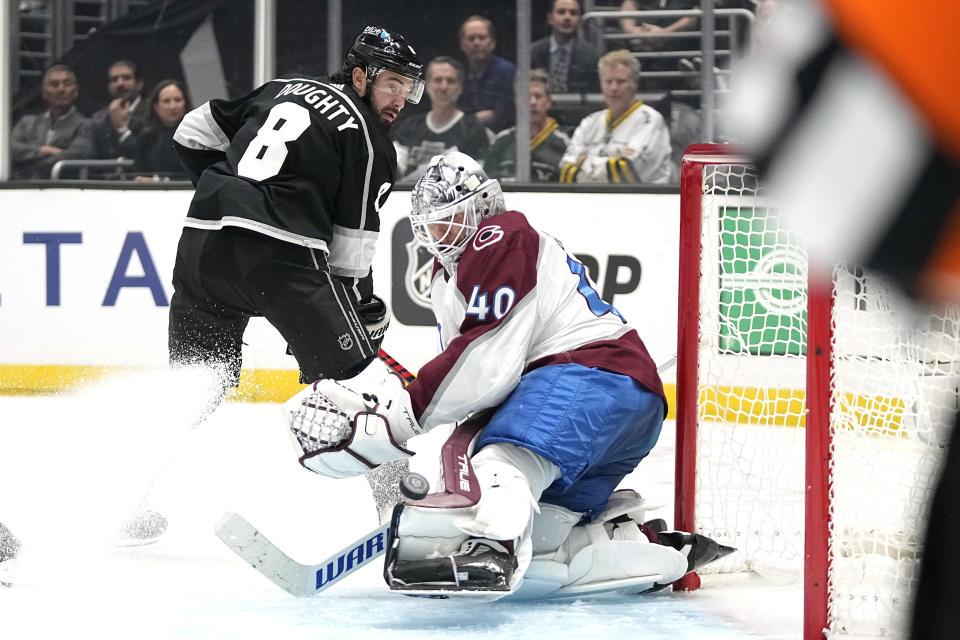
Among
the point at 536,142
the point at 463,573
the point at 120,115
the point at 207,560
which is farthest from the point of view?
the point at 120,115

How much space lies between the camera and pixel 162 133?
579 cm

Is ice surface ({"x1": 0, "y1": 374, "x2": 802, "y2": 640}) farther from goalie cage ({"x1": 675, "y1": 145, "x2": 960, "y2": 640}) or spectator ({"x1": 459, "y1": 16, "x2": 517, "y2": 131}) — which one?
spectator ({"x1": 459, "y1": 16, "x2": 517, "y2": 131})

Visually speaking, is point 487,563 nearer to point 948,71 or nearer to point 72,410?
point 948,71

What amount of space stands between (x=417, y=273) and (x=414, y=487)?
3089 millimetres

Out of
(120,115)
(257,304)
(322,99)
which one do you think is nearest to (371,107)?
(322,99)

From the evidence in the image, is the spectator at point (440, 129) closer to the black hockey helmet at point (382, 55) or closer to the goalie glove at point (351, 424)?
the black hockey helmet at point (382, 55)

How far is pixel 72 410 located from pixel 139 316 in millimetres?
604

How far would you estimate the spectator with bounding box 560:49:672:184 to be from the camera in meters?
5.28

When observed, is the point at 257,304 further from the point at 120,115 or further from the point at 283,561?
the point at 120,115

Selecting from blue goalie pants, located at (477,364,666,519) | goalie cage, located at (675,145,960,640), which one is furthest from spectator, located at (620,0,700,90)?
blue goalie pants, located at (477,364,666,519)

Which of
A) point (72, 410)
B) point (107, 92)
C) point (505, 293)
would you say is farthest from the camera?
point (107, 92)

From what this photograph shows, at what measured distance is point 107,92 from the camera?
590cm

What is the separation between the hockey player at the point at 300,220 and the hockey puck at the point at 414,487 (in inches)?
27.9

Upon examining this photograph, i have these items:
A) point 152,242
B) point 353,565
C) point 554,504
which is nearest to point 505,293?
point 554,504
